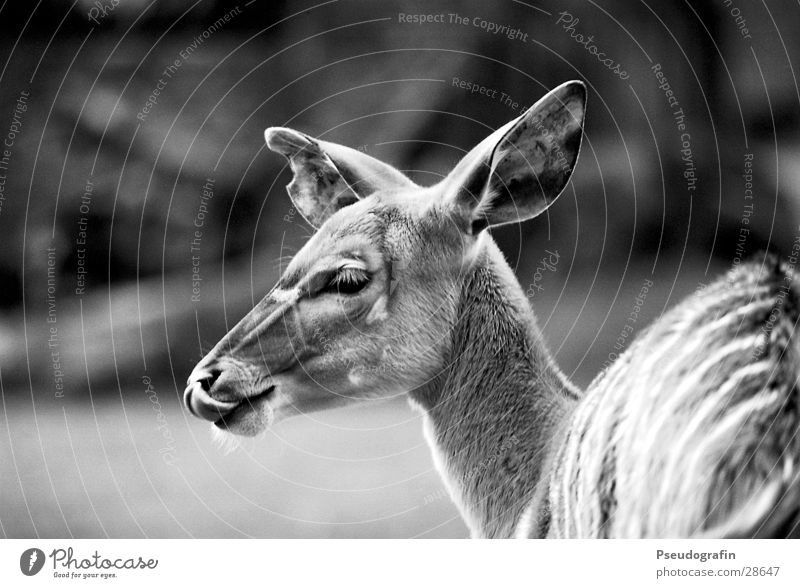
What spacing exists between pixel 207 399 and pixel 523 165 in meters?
0.72

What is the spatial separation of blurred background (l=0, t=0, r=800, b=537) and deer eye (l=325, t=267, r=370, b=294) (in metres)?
0.42

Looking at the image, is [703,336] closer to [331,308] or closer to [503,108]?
[331,308]

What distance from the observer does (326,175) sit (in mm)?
2012

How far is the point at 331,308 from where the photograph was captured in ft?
5.67

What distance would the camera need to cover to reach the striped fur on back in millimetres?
1548

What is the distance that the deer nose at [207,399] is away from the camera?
5.62 ft

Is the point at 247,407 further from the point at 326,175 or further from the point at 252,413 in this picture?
the point at 326,175

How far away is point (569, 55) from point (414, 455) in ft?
3.36

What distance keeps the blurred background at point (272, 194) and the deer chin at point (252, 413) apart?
356 mm
